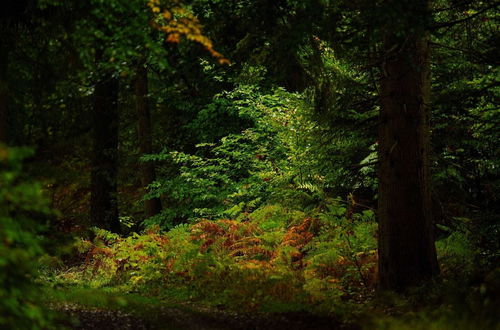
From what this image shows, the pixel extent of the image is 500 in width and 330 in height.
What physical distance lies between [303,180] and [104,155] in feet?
24.9

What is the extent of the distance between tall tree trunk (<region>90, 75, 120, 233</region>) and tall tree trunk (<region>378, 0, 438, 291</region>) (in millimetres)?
11312

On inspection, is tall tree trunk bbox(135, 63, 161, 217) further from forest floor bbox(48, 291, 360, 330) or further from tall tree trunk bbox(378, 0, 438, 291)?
tall tree trunk bbox(378, 0, 438, 291)

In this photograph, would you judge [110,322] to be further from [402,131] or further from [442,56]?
[442,56]

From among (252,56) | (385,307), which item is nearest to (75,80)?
(252,56)

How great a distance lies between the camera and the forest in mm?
5797

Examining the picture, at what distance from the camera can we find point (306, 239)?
40.2 feet

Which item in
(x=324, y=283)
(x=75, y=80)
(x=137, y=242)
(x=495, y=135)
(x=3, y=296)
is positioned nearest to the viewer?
(x=3, y=296)

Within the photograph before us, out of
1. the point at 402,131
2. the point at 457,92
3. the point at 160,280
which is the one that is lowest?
the point at 160,280

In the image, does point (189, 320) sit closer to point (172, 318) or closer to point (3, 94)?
point (172, 318)

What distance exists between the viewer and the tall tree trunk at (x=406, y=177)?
8.48 m

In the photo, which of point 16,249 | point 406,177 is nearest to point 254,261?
point 406,177

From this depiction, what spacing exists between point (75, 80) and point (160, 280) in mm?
5809

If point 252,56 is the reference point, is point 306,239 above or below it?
below

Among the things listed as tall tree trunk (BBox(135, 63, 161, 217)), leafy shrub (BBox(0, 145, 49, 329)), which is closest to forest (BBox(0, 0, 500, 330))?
leafy shrub (BBox(0, 145, 49, 329))
